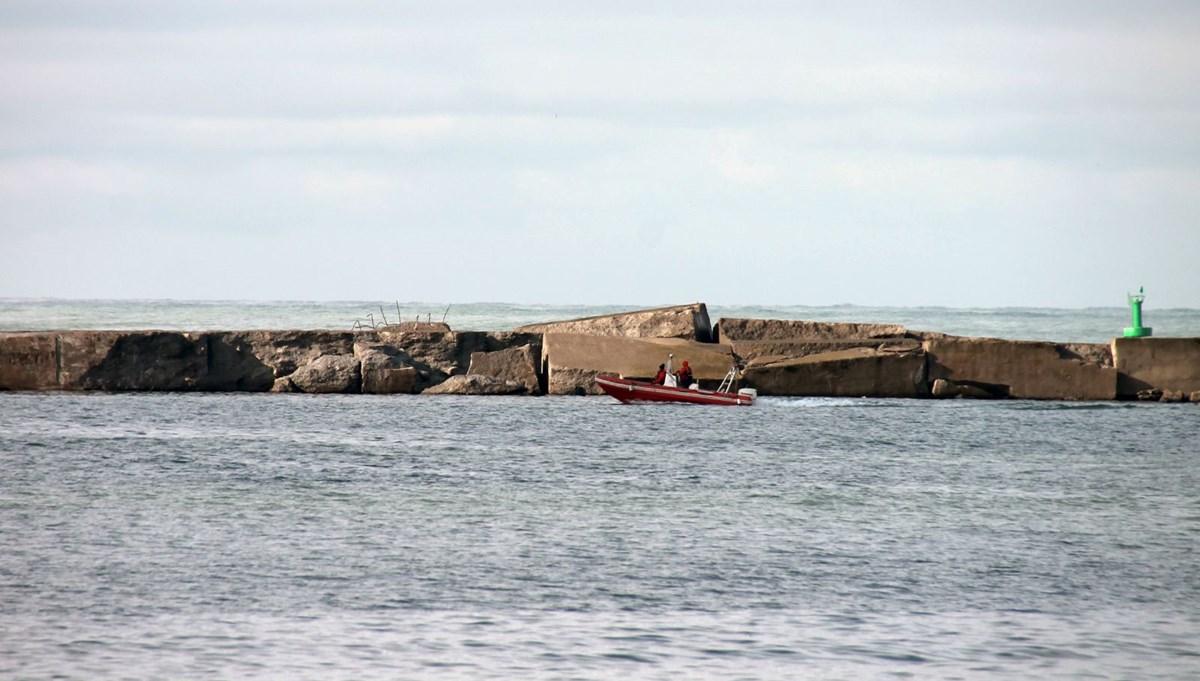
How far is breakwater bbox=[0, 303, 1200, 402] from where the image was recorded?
29.3 m

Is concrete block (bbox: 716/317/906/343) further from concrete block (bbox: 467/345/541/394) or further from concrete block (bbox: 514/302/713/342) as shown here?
concrete block (bbox: 467/345/541/394)

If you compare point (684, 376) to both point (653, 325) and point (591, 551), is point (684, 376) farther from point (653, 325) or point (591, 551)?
point (591, 551)

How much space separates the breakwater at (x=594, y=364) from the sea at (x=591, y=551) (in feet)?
19.4

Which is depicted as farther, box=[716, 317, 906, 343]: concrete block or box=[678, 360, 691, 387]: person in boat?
box=[716, 317, 906, 343]: concrete block

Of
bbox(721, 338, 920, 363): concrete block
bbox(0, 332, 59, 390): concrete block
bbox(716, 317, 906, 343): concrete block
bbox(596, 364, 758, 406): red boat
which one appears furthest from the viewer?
bbox(716, 317, 906, 343): concrete block

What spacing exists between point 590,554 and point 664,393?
16.6m

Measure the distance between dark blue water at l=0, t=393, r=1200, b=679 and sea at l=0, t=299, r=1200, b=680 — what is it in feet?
0.13

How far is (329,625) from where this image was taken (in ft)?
29.0

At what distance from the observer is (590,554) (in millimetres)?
11508

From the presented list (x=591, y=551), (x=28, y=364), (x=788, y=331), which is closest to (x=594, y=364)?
(x=788, y=331)

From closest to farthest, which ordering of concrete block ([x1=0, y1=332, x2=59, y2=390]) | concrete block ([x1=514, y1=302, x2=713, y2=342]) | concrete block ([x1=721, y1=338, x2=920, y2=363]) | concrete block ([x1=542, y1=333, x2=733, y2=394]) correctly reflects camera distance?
1. concrete block ([x1=0, y1=332, x2=59, y2=390])
2. concrete block ([x1=542, y1=333, x2=733, y2=394])
3. concrete block ([x1=721, y1=338, x2=920, y2=363])
4. concrete block ([x1=514, y1=302, x2=713, y2=342])

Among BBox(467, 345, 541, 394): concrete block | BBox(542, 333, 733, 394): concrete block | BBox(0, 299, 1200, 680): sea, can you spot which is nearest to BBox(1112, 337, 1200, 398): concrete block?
BBox(0, 299, 1200, 680): sea

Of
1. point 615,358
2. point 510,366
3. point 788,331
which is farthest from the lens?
point 788,331

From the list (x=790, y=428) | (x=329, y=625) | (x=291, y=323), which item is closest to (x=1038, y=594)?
(x=329, y=625)
